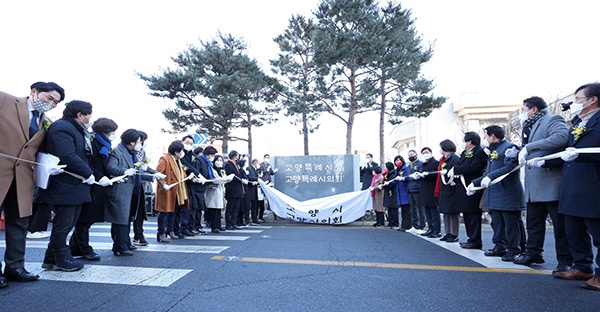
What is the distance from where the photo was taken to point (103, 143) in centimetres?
529

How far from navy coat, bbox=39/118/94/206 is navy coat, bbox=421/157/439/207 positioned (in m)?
6.29

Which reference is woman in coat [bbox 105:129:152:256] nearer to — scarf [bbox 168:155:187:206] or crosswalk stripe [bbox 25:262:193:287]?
crosswalk stripe [bbox 25:262:193:287]

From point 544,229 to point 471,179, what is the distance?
5.71 feet

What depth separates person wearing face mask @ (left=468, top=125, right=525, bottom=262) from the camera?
523 cm

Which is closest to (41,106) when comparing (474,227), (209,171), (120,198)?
(120,198)

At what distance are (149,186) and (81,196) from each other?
10.9m

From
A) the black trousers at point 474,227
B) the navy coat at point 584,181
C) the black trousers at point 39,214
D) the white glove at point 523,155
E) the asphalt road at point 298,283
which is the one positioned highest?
the white glove at point 523,155

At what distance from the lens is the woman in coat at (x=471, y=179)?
623 centimetres

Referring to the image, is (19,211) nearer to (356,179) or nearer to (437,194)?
(437,194)

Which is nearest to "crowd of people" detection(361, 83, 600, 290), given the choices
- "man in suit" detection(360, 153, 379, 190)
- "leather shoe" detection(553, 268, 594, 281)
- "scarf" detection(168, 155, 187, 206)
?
"leather shoe" detection(553, 268, 594, 281)

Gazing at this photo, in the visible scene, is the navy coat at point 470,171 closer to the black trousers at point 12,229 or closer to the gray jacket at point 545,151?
the gray jacket at point 545,151

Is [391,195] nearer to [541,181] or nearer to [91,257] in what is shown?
[541,181]

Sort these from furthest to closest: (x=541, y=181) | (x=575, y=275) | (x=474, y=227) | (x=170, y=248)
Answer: (x=474, y=227) → (x=170, y=248) → (x=541, y=181) → (x=575, y=275)

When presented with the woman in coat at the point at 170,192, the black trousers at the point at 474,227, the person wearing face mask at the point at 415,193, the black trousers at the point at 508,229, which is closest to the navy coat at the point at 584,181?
the black trousers at the point at 508,229
